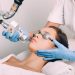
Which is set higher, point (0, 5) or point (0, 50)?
point (0, 5)

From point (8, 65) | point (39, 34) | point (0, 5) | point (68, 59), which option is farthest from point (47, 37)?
point (0, 5)

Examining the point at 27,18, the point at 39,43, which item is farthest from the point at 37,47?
the point at 27,18

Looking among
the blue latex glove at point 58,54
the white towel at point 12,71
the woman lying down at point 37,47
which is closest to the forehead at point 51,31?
the woman lying down at point 37,47

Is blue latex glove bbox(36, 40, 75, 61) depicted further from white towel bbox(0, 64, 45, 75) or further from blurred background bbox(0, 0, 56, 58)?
blurred background bbox(0, 0, 56, 58)

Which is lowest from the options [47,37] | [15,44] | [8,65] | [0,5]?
[15,44]

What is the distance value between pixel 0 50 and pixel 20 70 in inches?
22.8

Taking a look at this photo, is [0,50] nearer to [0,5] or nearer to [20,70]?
[0,5]

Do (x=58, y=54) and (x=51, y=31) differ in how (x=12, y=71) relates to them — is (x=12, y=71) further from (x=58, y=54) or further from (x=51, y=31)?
(x=51, y=31)

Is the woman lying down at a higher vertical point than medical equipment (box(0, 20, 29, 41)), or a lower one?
lower

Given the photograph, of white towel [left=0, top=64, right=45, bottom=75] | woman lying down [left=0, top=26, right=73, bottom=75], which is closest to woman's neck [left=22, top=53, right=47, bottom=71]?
woman lying down [left=0, top=26, right=73, bottom=75]

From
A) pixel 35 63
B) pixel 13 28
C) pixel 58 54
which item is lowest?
pixel 35 63

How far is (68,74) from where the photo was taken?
5.18ft

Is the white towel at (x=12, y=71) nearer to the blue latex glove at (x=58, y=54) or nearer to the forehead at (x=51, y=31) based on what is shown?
the blue latex glove at (x=58, y=54)

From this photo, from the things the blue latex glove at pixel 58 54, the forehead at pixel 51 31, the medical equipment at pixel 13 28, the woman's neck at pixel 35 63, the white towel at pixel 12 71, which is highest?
the medical equipment at pixel 13 28
